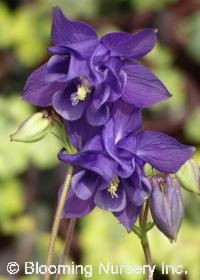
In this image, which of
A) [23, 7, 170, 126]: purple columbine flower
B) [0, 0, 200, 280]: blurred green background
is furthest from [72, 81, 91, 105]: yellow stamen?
[0, 0, 200, 280]: blurred green background

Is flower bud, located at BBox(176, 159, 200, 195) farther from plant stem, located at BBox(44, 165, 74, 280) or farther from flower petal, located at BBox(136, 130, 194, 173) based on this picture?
plant stem, located at BBox(44, 165, 74, 280)

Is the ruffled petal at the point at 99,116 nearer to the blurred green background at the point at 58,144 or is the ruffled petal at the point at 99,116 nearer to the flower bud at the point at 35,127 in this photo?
the flower bud at the point at 35,127

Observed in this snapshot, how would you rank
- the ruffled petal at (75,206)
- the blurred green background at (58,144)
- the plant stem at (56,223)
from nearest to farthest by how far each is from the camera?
the plant stem at (56,223)
the ruffled petal at (75,206)
the blurred green background at (58,144)

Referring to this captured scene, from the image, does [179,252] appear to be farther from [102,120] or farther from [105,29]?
[102,120]

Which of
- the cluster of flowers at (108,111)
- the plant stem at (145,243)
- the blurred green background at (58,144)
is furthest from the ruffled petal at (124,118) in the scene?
the blurred green background at (58,144)

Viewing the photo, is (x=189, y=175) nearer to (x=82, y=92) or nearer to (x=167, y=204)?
(x=167, y=204)

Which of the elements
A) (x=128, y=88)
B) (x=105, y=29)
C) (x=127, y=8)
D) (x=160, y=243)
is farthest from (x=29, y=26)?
(x=128, y=88)
